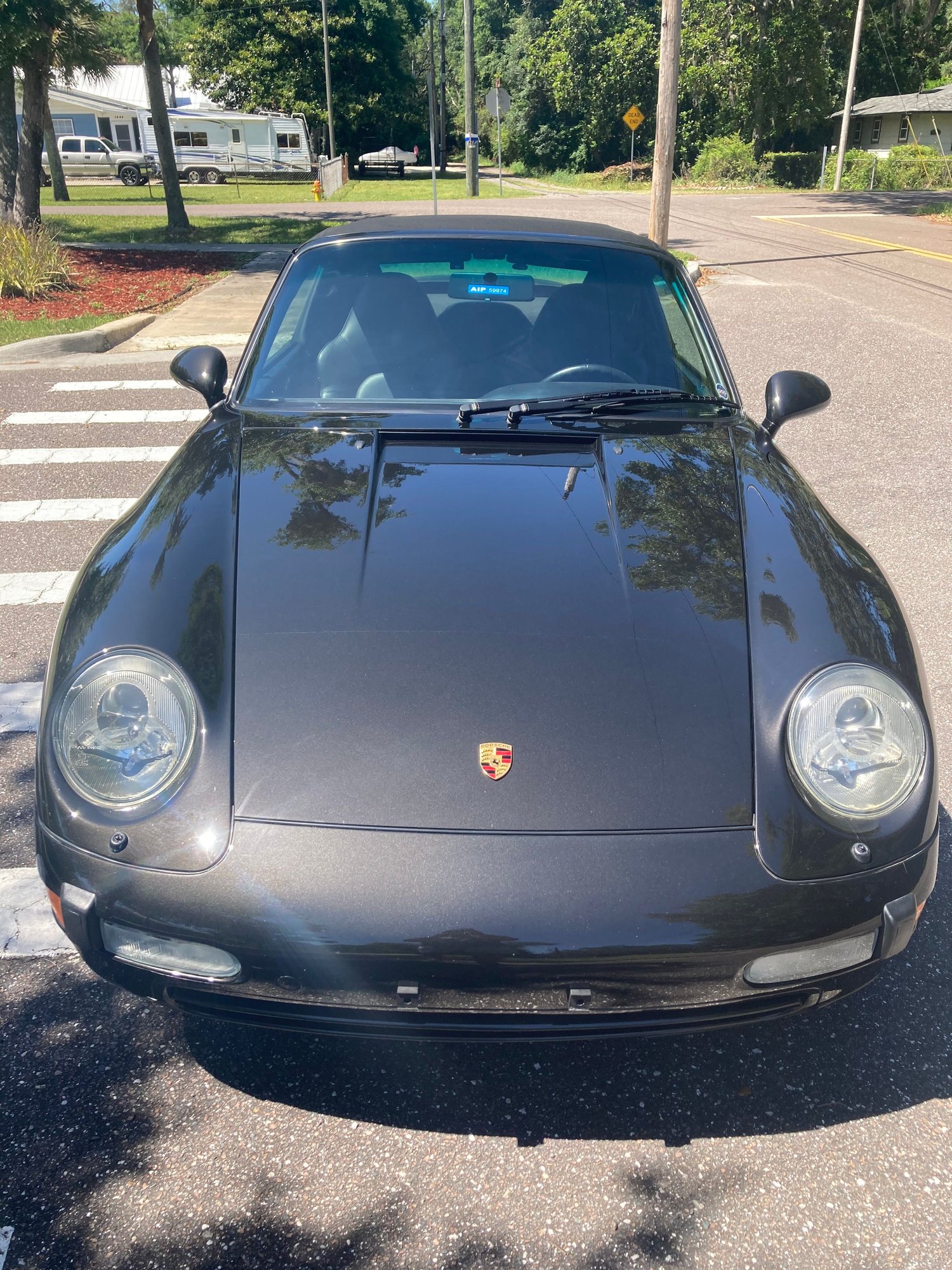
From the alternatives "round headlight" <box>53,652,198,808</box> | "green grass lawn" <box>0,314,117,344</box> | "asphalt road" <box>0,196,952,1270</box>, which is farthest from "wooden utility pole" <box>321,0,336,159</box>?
"asphalt road" <box>0,196,952,1270</box>

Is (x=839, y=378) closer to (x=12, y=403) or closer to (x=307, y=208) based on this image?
(x=12, y=403)

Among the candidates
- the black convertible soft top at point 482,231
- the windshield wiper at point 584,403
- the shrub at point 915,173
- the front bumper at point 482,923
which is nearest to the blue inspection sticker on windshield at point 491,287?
the black convertible soft top at point 482,231

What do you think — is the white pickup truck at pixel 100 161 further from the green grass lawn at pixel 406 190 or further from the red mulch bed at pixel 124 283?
the red mulch bed at pixel 124 283

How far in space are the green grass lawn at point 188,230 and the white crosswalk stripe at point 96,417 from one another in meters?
10.4

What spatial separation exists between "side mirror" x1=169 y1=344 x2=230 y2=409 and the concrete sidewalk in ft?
17.8

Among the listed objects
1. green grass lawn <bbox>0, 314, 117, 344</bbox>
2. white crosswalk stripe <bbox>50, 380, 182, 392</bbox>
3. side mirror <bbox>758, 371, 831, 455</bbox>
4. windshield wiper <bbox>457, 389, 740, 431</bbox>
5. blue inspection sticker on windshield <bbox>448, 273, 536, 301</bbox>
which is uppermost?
blue inspection sticker on windshield <bbox>448, 273, 536, 301</bbox>

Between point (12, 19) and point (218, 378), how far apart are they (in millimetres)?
12187

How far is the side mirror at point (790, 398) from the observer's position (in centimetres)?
329

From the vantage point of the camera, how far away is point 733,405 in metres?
3.24

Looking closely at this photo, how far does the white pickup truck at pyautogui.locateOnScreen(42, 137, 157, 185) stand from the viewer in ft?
136

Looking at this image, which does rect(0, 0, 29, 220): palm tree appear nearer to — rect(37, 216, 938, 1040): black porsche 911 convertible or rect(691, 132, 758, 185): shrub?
rect(37, 216, 938, 1040): black porsche 911 convertible

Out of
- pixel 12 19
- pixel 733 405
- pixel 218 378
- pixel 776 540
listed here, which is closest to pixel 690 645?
pixel 776 540

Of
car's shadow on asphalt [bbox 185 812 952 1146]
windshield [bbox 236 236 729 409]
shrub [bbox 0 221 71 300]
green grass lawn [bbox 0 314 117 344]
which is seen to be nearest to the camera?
car's shadow on asphalt [bbox 185 812 952 1146]

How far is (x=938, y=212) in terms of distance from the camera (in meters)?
26.9
